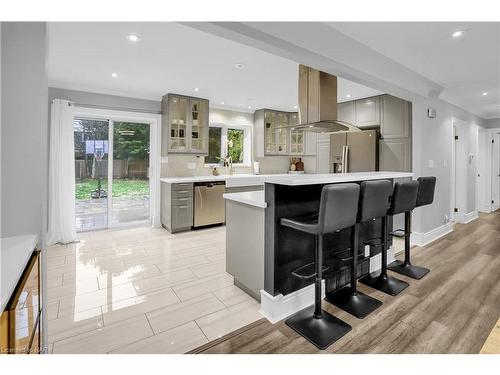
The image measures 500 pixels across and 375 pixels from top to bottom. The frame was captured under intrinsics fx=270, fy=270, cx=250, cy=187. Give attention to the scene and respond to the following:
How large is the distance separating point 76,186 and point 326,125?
4142 millimetres

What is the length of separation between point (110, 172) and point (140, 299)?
3.07m

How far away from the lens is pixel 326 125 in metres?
2.99

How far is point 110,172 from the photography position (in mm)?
4789

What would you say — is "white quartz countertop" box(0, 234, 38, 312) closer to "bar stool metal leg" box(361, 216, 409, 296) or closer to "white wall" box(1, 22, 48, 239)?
"white wall" box(1, 22, 48, 239)

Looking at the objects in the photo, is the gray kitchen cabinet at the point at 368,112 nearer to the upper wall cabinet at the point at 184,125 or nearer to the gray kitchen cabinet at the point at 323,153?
the gray kitchen cabinet at the point at 323,153

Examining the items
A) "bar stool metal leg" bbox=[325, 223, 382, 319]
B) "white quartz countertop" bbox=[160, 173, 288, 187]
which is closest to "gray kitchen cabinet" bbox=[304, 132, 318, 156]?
"white quartz countertop" bbox=[160, 173, 288, 187]

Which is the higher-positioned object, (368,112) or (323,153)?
(368,112)

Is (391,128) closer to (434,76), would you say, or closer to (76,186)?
(434,76)

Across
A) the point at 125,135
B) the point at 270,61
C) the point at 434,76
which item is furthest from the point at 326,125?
the point at 125,135

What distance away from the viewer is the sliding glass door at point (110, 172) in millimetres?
4609

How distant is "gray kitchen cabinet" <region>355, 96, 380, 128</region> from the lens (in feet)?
15.3

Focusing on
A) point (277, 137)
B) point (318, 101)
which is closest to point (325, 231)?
point (318, 101)

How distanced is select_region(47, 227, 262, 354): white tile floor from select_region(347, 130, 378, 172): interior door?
278 centimetres

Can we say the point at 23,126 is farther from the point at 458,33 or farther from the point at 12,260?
the point at 458,33
